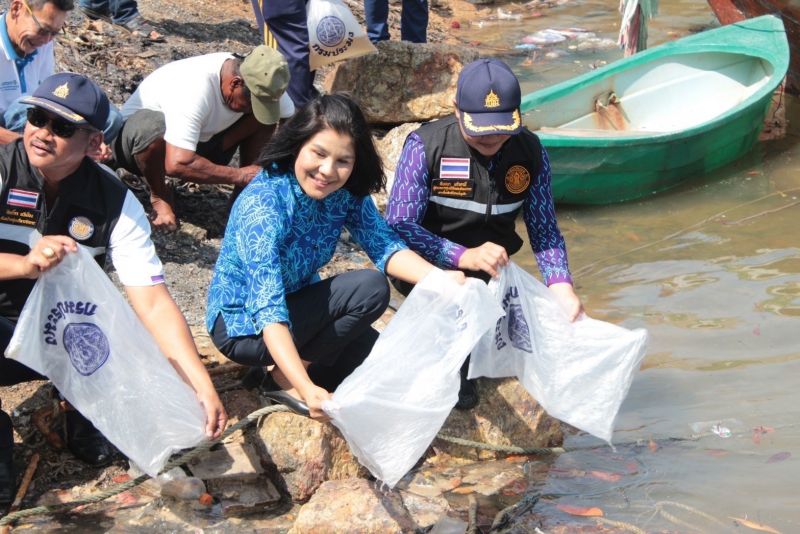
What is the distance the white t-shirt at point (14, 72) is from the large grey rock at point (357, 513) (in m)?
2.60

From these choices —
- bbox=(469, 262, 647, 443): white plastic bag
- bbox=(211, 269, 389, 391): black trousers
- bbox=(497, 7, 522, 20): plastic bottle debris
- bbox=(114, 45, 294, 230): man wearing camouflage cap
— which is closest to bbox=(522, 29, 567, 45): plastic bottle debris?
bbox=(497, 7, 522, 20): plastic bottle debris

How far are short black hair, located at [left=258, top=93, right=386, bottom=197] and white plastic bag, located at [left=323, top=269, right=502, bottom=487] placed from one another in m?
0.47

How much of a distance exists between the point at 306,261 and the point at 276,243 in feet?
0.88

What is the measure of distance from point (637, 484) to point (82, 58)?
15.8ft

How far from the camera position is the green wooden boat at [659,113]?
7.25 metres

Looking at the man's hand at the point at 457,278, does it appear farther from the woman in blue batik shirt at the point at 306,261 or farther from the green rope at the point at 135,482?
the green rope at the point at 135,482

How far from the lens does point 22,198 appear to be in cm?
327

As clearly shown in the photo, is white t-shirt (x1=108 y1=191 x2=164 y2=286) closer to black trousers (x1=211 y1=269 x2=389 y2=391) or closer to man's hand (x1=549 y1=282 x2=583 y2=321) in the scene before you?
black trousers (x1=211 y1=269 x2=389 y2=391)

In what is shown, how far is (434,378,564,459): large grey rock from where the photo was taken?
4.05 m

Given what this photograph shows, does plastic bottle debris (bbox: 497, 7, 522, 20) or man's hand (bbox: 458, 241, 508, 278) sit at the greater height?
man's hand (bbox: 458, 241, 508, 278)

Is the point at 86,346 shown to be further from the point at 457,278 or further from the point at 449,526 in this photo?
the point at 449,526

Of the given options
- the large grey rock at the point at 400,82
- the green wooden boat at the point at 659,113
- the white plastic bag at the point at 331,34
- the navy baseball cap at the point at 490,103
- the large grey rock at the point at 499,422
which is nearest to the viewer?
the navy baseball cap at the point at 490,103

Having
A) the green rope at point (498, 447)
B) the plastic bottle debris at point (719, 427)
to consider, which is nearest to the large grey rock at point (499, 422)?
the green rope at point (498, 447)

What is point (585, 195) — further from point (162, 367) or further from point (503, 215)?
point (162, 367)
